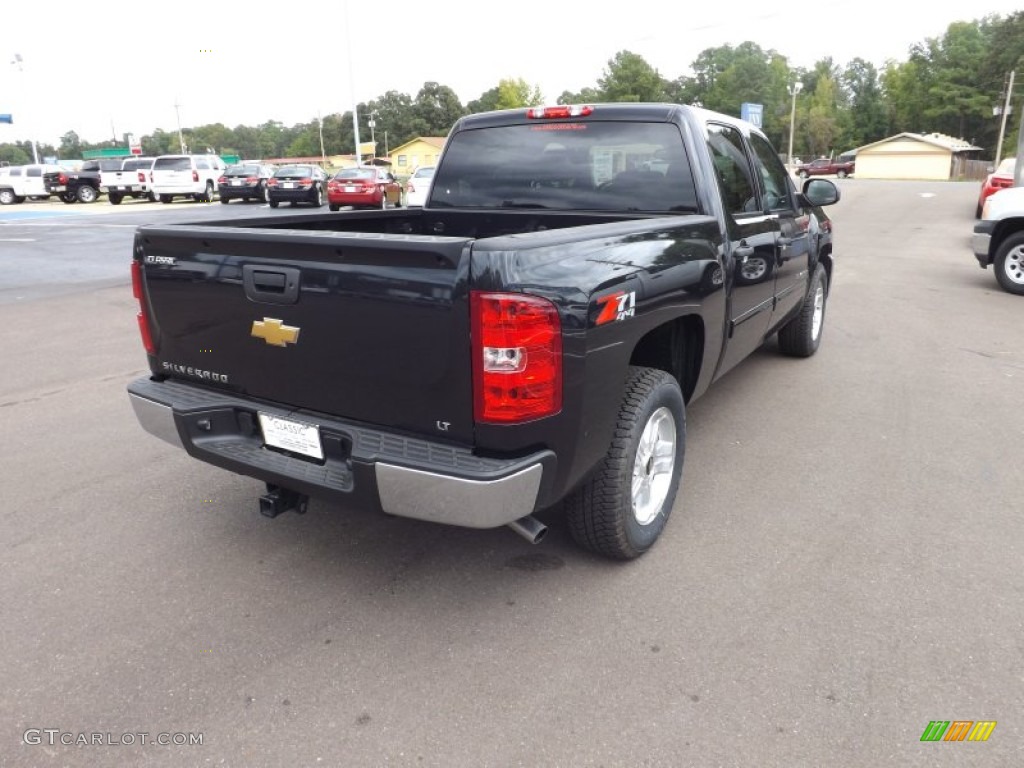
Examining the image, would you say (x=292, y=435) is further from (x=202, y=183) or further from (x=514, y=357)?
(x=202, y=183)

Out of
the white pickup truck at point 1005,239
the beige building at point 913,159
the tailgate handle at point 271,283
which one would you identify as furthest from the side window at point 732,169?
the beige building at point 913,159

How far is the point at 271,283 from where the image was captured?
2.75 meters

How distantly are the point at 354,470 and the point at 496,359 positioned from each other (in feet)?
2.13

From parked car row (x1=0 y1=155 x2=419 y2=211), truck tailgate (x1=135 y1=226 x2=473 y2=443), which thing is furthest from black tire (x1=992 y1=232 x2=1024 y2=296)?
parked car row (x1=0 y1=155 x2=419 y2=211)

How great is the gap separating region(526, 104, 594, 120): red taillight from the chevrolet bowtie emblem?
215cm

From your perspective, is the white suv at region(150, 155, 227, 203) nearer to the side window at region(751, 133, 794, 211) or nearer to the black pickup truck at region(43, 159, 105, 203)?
the black pickup truck at region(43, 159, 105, 203)

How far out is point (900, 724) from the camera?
2334 millimetres

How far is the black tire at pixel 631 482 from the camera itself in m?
2.94

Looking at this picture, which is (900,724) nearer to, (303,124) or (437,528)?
(437,528)

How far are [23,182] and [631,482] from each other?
37.6m

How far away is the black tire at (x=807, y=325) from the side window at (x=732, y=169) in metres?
1.87

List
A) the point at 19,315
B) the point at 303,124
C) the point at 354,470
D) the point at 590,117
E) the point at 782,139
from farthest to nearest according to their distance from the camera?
1. the point at 303,124
2. the point at 782,139
3. the point at 19,315
4. the point at 590,117
5. the point at 354,470

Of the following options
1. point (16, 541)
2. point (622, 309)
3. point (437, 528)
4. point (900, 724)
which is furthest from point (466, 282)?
point (16, 541)

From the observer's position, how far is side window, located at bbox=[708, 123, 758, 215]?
4.02 m
